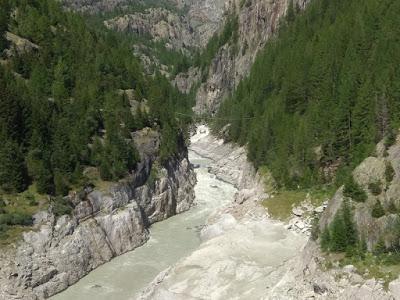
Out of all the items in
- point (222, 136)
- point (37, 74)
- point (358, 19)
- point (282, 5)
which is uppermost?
point (282, 5)

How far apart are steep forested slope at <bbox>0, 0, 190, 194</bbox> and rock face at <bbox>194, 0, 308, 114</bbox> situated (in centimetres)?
7235

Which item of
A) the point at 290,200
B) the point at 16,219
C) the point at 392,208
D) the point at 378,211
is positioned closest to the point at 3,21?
the point at 16,219

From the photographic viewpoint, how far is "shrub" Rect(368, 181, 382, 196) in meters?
36.3

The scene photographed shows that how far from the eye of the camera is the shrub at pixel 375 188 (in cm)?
3628

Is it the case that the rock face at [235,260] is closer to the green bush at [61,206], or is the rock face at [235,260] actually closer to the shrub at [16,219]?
the green bush at [61,206]

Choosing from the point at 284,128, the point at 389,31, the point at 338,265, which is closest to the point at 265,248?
the point at 338,265

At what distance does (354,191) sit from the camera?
3706 cm

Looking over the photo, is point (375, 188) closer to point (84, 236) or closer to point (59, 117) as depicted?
point (84, 236)

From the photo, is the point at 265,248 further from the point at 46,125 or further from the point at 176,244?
the point at 46,125

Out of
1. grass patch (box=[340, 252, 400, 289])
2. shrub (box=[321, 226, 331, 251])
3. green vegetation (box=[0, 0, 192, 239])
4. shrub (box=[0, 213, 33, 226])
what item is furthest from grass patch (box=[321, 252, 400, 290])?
shrub (box=[0, 213, 33, 226])

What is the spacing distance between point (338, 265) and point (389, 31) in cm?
5197

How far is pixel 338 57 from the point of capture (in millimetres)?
82875

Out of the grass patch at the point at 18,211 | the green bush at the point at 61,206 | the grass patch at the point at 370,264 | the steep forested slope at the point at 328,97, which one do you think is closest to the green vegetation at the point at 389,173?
the grass patch at the point at 370,264

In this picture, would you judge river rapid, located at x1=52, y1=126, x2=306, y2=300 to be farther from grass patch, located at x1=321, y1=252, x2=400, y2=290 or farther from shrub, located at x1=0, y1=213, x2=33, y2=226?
shrub, located at x1=0, y1=213, x2=33, y2=226
